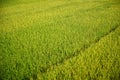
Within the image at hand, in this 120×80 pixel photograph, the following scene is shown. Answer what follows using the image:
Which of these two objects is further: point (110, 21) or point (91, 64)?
point (110, 21)

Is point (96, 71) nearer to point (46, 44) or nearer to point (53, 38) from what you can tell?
point (46, 44)

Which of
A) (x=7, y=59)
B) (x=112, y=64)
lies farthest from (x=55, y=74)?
(x=7, y=59)

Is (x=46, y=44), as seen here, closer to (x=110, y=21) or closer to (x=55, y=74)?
(x=55, y=74)

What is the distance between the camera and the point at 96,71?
365 centimetres

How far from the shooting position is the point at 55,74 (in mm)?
3570

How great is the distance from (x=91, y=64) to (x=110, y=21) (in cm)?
497

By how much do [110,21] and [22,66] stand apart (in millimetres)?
5652

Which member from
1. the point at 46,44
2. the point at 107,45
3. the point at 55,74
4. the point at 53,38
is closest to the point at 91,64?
the point at 55,74

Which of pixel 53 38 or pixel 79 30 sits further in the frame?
pixel 79 30

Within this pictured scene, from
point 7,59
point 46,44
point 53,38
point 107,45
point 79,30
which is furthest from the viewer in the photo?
point 79,30

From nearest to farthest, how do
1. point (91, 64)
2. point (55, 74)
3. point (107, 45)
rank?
point (55, 74) < point (91, 64) < point (107, 45)

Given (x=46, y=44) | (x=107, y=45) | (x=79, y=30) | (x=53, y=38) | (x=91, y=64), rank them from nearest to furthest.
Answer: (x=91, y=64)
(x=107, y=45)
(x=46, y=44)
(x=53, y=38)
(x=79, y=30)

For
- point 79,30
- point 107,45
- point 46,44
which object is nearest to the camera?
point 107,45

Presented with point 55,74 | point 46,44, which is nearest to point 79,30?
point 46,44
